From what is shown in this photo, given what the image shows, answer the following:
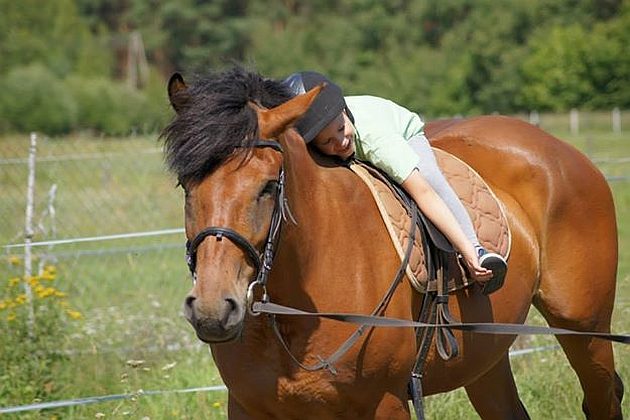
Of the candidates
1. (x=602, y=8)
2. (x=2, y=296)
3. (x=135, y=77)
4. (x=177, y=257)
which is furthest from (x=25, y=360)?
(x=135, y=77)

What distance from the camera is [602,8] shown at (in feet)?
181

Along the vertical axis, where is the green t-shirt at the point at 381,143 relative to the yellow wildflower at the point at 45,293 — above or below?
above

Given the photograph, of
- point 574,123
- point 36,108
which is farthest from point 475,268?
point 36,108

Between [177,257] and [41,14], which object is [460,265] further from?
[41,14]

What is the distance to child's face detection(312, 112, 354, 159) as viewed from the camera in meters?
3.96

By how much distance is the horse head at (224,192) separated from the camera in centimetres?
320

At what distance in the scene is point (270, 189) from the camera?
3.44 m

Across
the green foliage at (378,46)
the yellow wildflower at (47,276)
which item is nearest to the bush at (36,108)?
the green foliage at (378,46)

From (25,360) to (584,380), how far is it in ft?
10.6

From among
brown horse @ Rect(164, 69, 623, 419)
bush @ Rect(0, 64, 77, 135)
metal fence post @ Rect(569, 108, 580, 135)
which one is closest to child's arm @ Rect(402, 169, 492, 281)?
brown horse @ Rect(164, 69, 623, 419)

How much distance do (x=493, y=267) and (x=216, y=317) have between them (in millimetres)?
1527

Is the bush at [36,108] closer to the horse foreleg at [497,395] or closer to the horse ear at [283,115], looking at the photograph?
the horse foreleg at [497,395]

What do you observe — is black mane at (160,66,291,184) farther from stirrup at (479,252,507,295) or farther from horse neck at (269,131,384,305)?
stirrup at (479,252,507,295)

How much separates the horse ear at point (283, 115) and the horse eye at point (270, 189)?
0.16m
